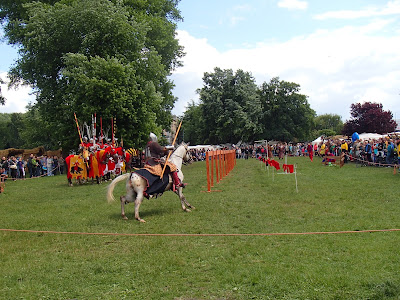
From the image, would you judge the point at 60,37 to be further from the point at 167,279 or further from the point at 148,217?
the point at 167,279

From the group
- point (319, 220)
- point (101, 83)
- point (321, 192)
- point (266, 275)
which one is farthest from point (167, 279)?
point (101, 83)

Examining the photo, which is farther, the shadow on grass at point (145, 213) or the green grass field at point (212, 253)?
the shadow on grass at point (145, 213)

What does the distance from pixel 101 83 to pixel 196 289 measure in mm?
23113

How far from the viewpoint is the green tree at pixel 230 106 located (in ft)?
205

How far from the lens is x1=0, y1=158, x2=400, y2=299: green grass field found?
5.35 metres

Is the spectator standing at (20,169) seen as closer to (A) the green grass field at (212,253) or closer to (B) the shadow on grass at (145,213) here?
(A) the green grass field at (212,253)

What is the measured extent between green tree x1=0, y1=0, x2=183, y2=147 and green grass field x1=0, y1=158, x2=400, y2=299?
52.1 ft

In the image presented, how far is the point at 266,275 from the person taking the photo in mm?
→ 5699

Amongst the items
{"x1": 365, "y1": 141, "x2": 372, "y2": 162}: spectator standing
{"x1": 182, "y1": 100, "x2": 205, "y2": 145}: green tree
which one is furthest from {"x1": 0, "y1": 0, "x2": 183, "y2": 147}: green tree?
{"x1": 182, "y1": 100, "x2": 205, "y2": 145}: green tree

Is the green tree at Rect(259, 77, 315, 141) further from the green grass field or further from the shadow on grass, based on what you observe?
the shadow on grass

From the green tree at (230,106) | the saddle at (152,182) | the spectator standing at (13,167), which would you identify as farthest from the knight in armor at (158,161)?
the green tree at (230,106)

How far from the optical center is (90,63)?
1078 inches

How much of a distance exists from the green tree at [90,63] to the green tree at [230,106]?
31.1m

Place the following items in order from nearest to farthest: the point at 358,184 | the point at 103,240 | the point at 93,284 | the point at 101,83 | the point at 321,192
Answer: the point at 93,284
the point at 103,240
the point at 321,192
the point at 358,184
the point at 101,83
